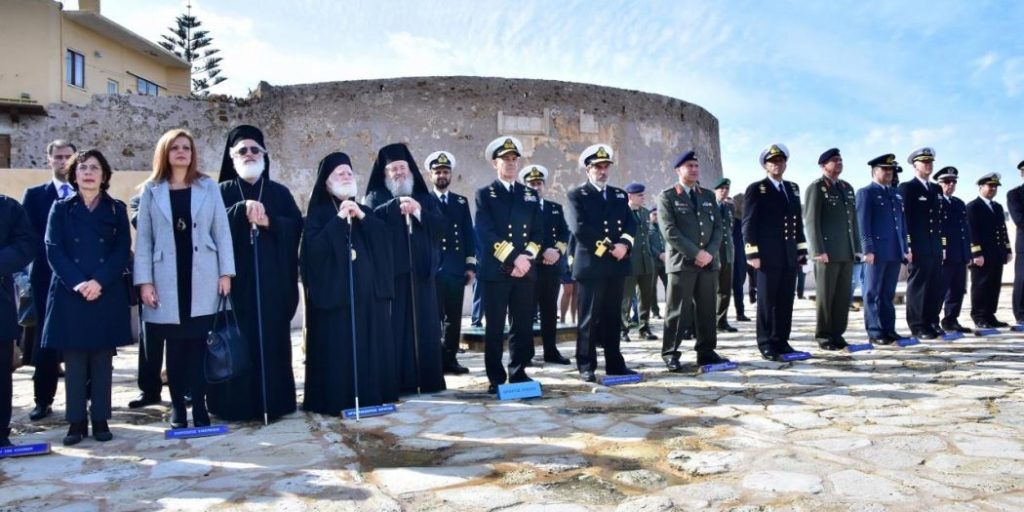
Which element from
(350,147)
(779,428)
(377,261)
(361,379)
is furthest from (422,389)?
(350,147)

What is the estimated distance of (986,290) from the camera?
30.4 feet

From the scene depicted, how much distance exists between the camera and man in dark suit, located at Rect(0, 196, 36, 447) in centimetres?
412

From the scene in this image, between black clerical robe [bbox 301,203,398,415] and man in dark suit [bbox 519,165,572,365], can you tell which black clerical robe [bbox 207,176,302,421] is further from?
man in dark suit [bbox 519,165,572,365]

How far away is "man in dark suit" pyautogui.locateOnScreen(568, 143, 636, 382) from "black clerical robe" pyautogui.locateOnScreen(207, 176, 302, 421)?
220cm

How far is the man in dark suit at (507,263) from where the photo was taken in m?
5.55

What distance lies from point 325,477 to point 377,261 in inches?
78.0

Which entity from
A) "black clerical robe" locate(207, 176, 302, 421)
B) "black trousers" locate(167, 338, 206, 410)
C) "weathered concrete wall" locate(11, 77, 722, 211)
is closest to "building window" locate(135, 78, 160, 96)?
"weathered concrete wall" locate(11, 77, 722, 211)

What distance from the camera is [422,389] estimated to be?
5734 millimetres

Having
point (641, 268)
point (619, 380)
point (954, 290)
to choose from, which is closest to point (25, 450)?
point (619, 380)

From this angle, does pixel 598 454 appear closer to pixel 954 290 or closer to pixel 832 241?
pixel 832 241

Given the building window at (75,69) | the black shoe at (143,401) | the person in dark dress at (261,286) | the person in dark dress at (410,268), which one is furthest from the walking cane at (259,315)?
the building window at (75,69)

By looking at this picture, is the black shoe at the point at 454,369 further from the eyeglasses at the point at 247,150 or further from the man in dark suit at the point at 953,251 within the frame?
the man in dark suit at the point at 953,251

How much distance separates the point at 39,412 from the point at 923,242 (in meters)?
8.34

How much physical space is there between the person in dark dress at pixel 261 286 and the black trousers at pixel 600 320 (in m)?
2.21
